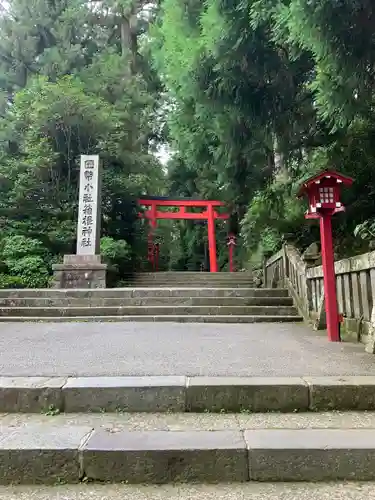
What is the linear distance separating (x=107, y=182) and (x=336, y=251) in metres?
8.85

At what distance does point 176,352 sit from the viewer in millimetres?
4191

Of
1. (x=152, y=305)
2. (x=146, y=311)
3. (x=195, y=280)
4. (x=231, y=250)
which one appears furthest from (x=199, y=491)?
(x=231, y=250)

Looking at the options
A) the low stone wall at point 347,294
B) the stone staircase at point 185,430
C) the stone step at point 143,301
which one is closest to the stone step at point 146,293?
the stone step at point 143,301

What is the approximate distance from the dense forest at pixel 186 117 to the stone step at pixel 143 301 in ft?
5.83

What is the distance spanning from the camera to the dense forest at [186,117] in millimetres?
5871

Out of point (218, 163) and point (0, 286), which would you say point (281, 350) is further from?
point (0, 286)

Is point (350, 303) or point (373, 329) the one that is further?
point (350, 303)

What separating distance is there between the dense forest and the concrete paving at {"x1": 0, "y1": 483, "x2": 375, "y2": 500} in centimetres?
431

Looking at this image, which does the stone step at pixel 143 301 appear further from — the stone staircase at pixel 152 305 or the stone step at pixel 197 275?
the stone step at pixel 197 275

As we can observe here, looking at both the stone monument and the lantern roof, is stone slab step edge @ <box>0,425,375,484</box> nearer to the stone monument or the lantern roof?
the lantern roof

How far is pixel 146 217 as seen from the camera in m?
16.5

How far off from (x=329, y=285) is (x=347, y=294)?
336 millimetres

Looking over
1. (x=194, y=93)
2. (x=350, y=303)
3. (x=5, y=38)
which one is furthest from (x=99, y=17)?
(x=350, y=303)

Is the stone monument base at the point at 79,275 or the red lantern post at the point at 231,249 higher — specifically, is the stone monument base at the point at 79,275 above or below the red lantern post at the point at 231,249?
below
